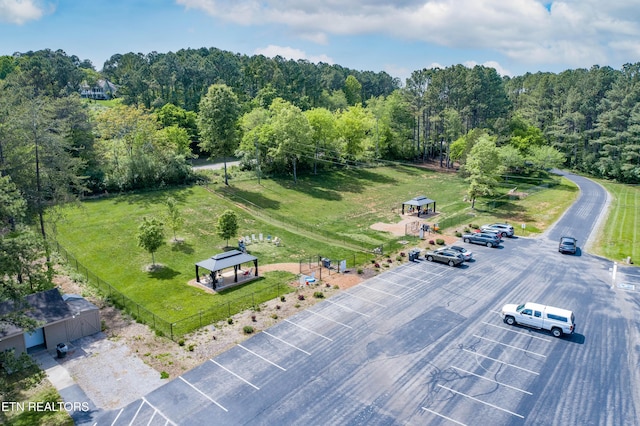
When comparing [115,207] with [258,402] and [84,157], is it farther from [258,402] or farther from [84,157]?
[258,402]

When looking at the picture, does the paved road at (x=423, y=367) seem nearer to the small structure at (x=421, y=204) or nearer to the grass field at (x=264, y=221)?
the grass field at (x=264, y=221)

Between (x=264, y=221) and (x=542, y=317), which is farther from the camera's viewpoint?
(x=264, y=221)

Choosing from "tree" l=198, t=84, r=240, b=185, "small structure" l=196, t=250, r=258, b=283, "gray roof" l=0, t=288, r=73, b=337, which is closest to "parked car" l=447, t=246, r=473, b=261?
"small structure" l=196, t=250, r=258, b=283

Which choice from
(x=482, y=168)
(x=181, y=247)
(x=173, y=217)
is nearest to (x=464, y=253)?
(x=482, y=168)

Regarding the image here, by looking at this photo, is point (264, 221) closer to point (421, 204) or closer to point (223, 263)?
point (223, 263)

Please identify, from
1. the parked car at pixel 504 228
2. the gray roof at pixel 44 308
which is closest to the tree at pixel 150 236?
the gray roof at pixel 44 308

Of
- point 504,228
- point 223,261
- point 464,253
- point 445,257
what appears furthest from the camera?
point 504,228
